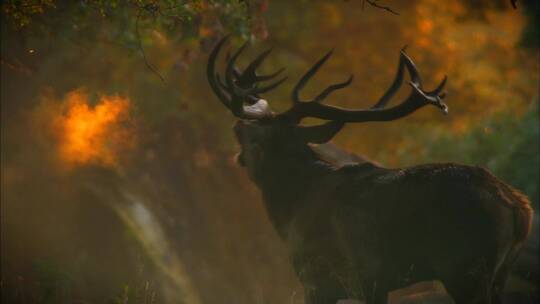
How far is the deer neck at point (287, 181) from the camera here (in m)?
7.27

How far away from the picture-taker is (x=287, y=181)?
7.43 meters

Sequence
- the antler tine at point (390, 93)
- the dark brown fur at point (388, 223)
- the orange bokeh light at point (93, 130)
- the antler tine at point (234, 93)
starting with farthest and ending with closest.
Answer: the orange bokeh light at point (93, 130), the antler tine at point (234, 93), the antler tine at point (390, 93), the dark brown fur at point (388, 223)

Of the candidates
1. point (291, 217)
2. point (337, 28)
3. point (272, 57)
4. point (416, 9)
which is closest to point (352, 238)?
point (291, 217)

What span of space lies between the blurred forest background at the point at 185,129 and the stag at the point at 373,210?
224 centimetres

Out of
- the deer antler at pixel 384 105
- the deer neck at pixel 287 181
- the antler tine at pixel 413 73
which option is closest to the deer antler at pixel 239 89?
the deer antler at pixel 384 105

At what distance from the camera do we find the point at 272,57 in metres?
13.6

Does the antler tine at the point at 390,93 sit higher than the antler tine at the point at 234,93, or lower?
higher

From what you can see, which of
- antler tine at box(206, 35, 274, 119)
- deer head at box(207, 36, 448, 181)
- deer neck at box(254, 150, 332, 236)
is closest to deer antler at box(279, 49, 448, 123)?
deer head at box(207, 36, 448, 181)

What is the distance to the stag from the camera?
18.1 feet

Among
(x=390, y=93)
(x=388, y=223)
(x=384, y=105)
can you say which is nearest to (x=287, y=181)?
(x=384, y=105)

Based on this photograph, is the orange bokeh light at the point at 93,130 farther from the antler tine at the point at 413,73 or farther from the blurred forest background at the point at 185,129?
the antler tine at the point at 413,73

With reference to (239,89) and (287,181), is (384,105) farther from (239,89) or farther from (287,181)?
(239,89)

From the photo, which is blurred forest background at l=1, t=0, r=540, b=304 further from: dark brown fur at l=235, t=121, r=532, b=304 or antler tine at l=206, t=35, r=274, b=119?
dark brown fur at l=235, t=121, r=532, b=304

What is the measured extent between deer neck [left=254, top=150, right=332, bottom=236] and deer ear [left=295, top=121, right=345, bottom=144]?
165mm
